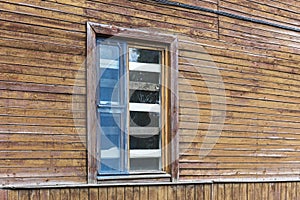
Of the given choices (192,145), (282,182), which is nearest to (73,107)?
(192,145)

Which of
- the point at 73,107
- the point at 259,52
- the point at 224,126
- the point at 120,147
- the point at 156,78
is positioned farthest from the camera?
the point at 259,52

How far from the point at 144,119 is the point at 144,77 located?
0.50 meters

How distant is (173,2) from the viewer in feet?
18.0

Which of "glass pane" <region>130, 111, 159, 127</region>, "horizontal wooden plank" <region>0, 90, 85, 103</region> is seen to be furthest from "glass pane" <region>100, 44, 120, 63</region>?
"glass pane" <region>130, 111, 159, 127</region>

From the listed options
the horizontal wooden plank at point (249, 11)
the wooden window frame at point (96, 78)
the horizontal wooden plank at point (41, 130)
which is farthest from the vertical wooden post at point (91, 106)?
the horizontal wooden plank at point (249, 11)

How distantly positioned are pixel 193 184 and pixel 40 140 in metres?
2.00

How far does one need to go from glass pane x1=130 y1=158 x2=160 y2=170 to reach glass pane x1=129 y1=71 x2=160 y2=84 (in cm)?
93

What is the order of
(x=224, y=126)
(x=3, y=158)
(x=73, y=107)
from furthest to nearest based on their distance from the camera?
(x=224, y=126) → (x=73, y=107) → (x=3, y=158)

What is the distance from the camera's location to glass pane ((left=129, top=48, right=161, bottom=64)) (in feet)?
17.3

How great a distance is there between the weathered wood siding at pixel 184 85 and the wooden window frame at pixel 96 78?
8cm

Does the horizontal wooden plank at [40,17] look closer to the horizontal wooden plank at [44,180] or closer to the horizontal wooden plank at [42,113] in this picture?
the horizontal wooden plank at [42,113]

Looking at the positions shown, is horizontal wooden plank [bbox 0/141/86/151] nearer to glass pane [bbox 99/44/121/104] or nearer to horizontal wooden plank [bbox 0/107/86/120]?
horizontal wooden plank [bbox 0/107/86/120]

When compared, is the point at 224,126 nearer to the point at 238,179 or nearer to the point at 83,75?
the point at 238,179

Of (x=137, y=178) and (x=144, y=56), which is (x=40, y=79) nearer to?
(x=144, y=56)
